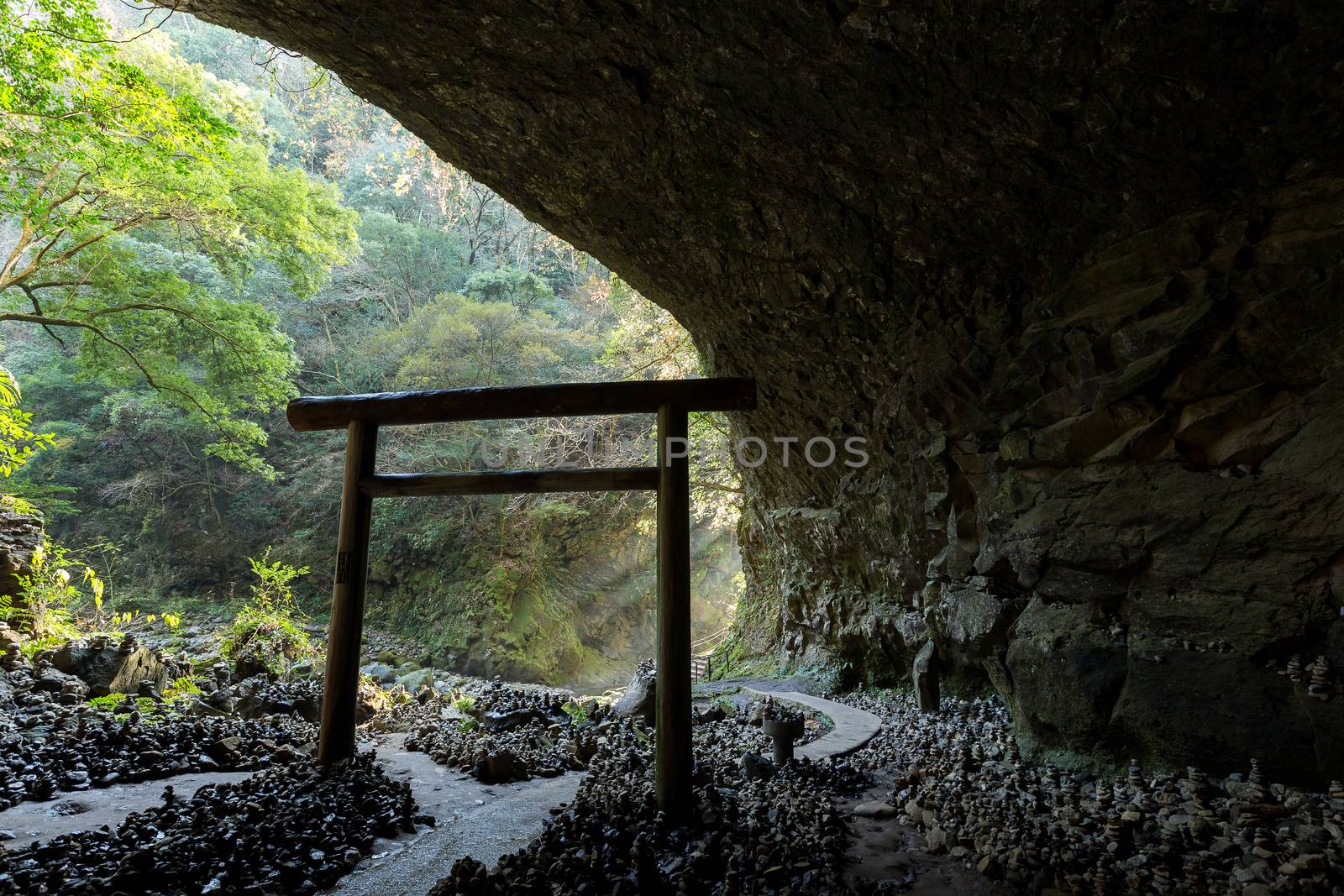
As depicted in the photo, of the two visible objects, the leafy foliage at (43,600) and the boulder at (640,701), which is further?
the leafy foliage at (43,600)

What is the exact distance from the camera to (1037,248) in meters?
4.73

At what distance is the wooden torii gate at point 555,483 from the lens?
11.8ft

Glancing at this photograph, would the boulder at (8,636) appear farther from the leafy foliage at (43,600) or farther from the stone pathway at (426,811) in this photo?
the stone pathway at (426,811)

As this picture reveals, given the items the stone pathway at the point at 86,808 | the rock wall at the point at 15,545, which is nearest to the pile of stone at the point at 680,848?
the stone pathway at the point at 86,808

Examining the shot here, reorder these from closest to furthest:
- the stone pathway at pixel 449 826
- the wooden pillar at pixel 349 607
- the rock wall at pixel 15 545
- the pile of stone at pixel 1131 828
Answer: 1. the pile of stone at pixel 1131 828
2. the stone pathway at pixel 449 826
3. the wooden pillar at pixel 349 607
4. the rock wall at pixel 15 545

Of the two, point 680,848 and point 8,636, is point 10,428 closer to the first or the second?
point 8,636

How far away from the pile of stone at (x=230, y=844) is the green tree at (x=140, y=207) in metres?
7.69

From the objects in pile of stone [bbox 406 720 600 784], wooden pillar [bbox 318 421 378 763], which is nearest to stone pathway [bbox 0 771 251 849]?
wooden pillar [bbox 318 421 378 763]

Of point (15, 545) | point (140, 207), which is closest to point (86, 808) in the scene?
point (15, 545)

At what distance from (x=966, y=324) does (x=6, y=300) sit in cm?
1360

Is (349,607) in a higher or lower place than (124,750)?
higher

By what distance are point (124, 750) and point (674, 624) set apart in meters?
4.12

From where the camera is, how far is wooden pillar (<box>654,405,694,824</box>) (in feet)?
11.5

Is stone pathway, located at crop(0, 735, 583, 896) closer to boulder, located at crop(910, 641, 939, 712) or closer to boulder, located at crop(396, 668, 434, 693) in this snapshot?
boulder, located at crop(910, 641, 939, 712)
